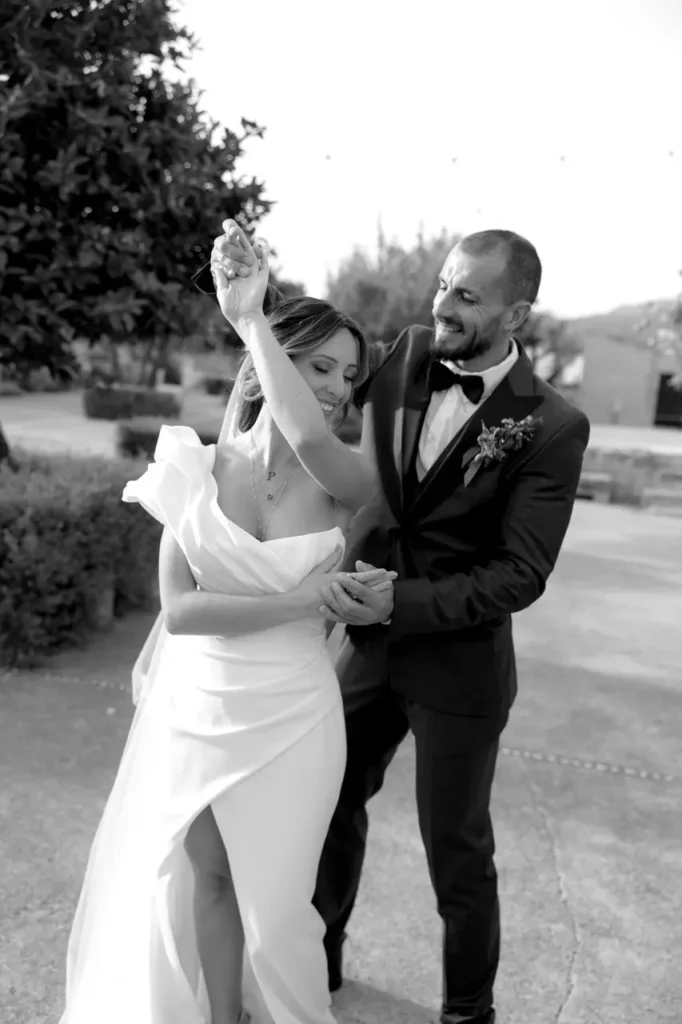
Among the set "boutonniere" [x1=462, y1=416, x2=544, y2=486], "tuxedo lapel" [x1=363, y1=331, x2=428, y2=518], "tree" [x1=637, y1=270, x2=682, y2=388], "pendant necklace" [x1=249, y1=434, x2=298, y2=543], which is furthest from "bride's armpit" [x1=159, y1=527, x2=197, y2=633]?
"tree" [x1=637, y1=270, x2=682, y2=388]

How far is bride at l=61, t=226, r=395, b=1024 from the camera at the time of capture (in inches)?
86.1

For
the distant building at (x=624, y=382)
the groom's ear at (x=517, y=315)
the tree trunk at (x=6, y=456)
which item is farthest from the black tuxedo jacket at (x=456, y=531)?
the distant building at (x=624, y=382)

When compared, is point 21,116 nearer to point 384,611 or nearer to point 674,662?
point 384,611

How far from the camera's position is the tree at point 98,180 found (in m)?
5.91

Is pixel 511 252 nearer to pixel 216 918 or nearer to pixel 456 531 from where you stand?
pixel 456 531

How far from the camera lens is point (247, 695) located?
7.41 ft

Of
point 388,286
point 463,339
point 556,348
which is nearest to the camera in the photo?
point 463,339

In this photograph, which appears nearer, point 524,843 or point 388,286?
point 524,843

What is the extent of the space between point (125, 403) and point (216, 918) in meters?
24.8

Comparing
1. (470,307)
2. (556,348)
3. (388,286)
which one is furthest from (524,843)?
(556,348)

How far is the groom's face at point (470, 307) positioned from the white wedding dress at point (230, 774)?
0.57 metres

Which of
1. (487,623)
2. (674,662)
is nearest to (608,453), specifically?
(674,662)

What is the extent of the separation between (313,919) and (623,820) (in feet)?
7.81

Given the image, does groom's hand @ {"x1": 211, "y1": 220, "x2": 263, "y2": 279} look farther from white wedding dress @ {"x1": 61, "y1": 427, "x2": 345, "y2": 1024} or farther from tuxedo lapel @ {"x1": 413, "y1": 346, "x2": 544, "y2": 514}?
tuxedo lapel @ {"x1": 413, "y1": 346, "x2": 544, "y2": 514}
